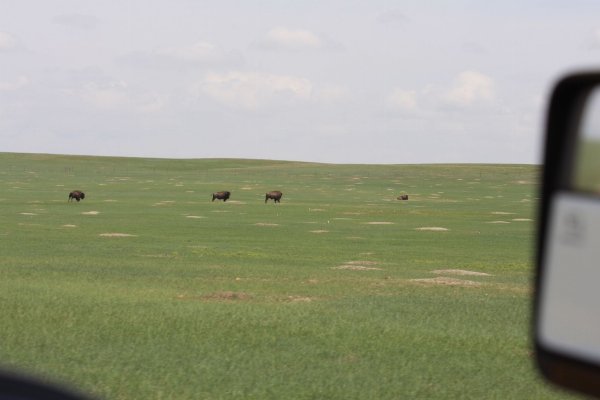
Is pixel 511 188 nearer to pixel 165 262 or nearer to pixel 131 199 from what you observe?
pixel 131 199

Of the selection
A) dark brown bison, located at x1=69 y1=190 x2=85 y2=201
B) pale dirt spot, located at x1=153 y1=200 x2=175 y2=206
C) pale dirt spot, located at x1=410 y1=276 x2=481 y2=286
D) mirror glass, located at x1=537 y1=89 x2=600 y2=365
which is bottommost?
pale dirt spot, located at x1=153 y1=200 x2=175 y2=206

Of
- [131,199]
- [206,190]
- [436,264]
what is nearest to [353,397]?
[436,264]

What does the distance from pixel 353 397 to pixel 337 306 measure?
22.5 feet

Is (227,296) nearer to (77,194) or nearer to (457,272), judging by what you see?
(457,272)

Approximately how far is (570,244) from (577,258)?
1.2 inches

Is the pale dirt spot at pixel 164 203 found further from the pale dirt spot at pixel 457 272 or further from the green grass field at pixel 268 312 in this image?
the pale dirt spot at pixel 457 272

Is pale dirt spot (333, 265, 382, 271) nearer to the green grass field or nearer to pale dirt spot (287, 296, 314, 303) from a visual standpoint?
the green grass field

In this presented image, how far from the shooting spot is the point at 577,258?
213 cm

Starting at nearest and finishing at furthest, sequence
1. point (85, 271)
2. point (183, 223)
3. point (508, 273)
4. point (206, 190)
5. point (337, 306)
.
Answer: point (337, 306), point (85, 271), point (508, 273), point (183, 223), point (206, 190)

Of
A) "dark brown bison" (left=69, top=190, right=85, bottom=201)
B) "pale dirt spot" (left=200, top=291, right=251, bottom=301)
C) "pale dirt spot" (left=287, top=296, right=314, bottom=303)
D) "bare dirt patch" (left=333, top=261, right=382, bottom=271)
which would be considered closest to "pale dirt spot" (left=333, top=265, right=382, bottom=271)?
"bare dirt patch" (left=333, top=261, right=382, bottom=271)

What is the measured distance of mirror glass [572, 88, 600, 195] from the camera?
6.73ft

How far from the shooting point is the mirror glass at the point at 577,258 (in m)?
2.07

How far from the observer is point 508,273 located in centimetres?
2731

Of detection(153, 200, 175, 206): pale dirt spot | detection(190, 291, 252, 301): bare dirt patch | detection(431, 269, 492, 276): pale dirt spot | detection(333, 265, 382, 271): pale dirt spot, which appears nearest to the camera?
detection(190, 291, 252, 301): bare dirt patch
